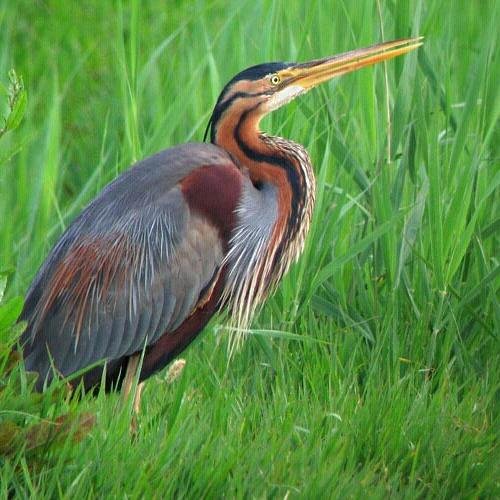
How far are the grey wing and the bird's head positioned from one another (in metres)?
0.20

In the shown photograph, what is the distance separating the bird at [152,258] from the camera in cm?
416

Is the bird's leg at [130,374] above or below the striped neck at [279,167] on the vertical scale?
below

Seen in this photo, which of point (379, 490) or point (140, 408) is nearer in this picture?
point (379, 490)

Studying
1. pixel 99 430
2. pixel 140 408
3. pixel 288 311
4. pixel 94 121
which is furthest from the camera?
pixel 94 121

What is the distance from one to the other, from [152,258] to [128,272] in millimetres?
87

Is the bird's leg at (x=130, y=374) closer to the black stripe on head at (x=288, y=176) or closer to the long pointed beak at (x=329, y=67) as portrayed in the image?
the black stripe on head at (x=288, y=176)

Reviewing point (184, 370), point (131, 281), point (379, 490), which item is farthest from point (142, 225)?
point (379, 490)

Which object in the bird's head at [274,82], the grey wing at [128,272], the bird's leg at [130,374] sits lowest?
the bird's leg at [130,374]

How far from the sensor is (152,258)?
4227mm

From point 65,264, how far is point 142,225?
27cm

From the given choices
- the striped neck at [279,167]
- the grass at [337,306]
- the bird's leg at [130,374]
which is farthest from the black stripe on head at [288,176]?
the bird's leg at [130,374]

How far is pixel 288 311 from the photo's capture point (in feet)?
14.6

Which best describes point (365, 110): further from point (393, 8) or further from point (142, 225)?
point (142, 225)

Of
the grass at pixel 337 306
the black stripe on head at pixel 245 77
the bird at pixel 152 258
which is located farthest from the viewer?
the black stripe on head at pixel 245 77
